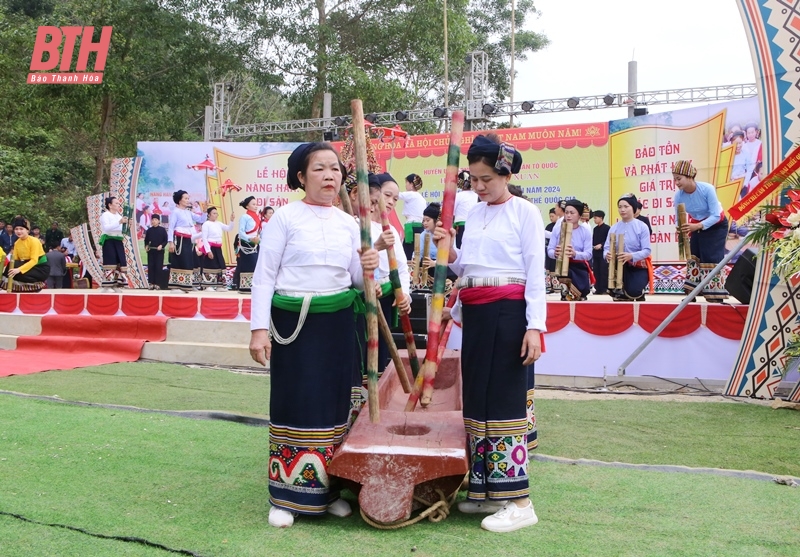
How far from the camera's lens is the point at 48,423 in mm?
4672

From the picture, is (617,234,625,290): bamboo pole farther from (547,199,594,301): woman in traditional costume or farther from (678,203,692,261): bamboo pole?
(678,203,692,261): bamboo pole

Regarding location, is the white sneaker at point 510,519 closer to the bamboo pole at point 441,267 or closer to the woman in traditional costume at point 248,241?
the bamboo pole at point 441,267

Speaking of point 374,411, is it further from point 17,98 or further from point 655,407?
point 17,98

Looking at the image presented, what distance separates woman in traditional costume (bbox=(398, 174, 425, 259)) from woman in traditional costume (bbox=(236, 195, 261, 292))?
7.16ft

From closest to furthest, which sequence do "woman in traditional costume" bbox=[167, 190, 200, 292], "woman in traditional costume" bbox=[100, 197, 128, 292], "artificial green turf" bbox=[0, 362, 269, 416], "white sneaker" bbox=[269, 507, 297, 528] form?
"white sneaker" bbox=[269, 507, 297, 528] < "artificial green turf" bbox=[0, 362, 269, 416] < "woman in traditional costume" bbox=[100, 197, 128, 292] < "woman in traditional costume" bbox=[167, 190, 200, 292]

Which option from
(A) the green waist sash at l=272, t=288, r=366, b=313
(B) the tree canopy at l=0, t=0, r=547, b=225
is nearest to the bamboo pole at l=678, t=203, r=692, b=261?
(A) the green waist sash at l=272, t=288, r=366, b=313

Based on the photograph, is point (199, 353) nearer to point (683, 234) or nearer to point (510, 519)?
point (683, 234)

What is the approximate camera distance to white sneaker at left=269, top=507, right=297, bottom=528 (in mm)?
2850

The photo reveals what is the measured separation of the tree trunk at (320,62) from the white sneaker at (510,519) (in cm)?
1566

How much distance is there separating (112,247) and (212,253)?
1853 millimetres

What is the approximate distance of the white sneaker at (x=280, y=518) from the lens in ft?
9.35

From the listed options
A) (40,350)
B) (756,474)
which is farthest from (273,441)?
(40,350)

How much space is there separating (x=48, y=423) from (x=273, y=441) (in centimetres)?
236

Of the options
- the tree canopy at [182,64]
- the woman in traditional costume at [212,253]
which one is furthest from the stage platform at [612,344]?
the tree canopy at [182,64]
